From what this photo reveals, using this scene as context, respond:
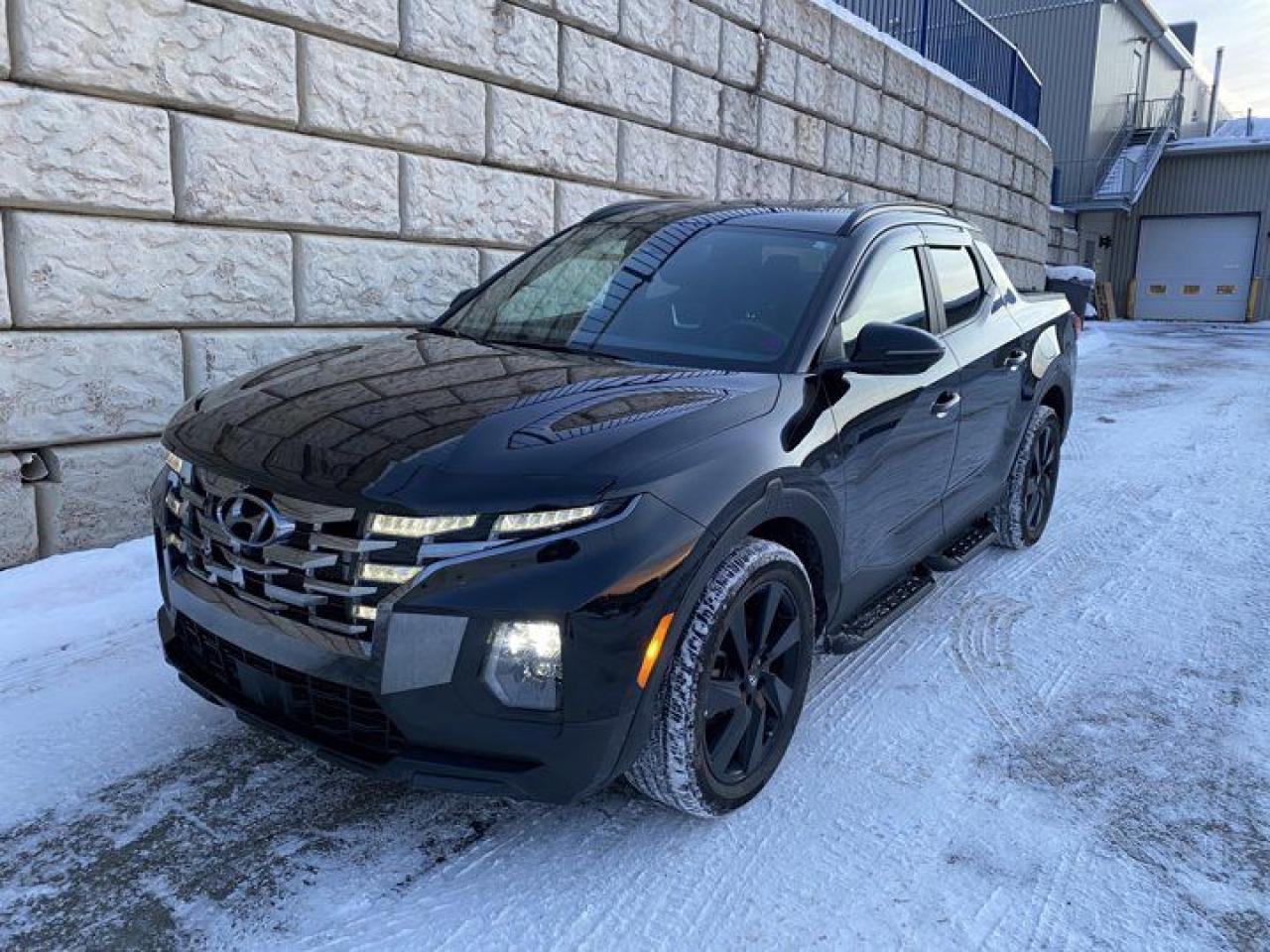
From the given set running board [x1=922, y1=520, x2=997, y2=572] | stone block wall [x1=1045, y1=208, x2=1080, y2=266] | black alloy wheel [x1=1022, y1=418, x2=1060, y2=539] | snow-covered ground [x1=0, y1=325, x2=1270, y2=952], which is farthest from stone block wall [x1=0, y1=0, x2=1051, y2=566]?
stone block wall [x1=1045, y1=208, x2=1080, y2=266]

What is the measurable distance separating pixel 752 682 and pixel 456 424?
1.03 m

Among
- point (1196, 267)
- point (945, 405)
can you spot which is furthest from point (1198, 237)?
point (945, 405)

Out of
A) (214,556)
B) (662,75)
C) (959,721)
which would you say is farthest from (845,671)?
(662,75)

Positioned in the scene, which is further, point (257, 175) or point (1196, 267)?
point (1196, 267)

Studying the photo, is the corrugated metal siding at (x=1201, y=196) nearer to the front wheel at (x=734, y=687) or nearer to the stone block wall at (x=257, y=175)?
the stone block wall at (x=257, y=175)

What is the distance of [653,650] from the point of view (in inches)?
85.5

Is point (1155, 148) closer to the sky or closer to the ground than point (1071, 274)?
closer to the sky

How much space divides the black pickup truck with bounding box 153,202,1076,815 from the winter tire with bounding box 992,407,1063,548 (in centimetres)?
140

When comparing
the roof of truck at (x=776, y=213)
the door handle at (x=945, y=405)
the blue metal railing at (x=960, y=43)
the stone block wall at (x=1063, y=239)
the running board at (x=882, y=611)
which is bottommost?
the running board at (x=882, y=611)

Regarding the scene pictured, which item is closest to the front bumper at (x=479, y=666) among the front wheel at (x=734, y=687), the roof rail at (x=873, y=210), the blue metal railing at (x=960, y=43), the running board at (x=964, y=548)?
the front wheel at (x=734, y=687)

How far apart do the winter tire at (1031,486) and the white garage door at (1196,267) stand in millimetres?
31260

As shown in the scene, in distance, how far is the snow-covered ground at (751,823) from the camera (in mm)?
2172

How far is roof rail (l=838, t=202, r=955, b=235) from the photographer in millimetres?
3406

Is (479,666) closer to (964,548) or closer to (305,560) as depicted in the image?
(305,560)
